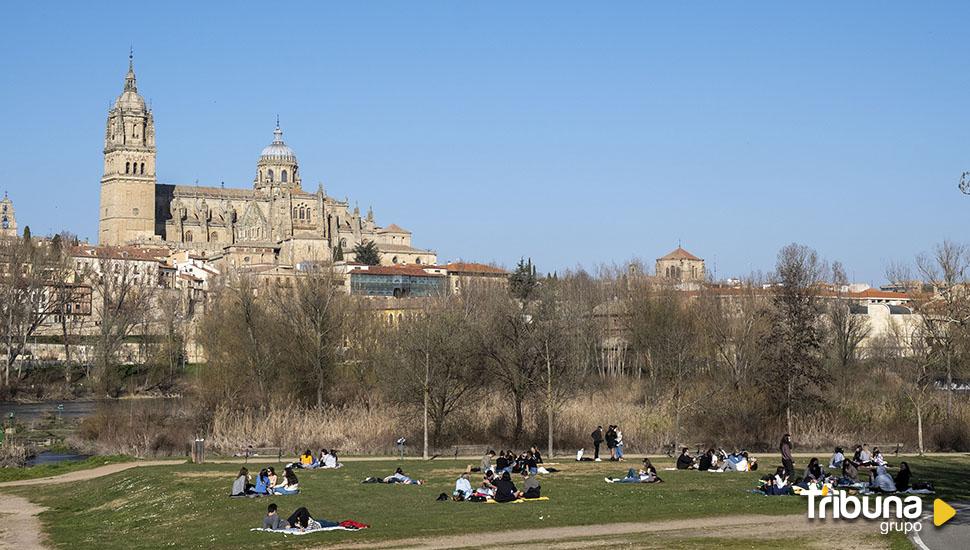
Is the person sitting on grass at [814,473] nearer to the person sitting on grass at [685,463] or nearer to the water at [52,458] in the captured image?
the person sitting on grass at [685,463]

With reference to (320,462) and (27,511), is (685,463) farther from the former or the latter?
(27,511)

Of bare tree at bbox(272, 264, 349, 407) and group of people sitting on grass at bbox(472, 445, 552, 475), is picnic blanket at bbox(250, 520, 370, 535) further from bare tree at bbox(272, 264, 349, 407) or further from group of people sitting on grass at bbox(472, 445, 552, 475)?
bare tree at bbox(272, 264, 349, 407)

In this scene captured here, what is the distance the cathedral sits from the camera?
157500 millimetres

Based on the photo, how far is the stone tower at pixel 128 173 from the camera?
6309 inches

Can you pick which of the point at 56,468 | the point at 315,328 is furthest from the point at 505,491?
the point at 315,328

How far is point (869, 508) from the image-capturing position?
23484 millimetres

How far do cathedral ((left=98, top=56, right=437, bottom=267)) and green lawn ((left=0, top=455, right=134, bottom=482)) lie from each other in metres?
110

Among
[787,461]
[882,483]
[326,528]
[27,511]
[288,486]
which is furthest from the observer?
[27,511]

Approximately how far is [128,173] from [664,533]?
15109 cm

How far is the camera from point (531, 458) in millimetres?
30391

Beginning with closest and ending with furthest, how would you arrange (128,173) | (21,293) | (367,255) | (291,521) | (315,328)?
(291,521), (315,328), (21,293), (367,255), (128,173)

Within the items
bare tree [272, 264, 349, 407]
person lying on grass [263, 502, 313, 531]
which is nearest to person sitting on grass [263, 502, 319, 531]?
person lying on grass [263, 502, 313, 531]

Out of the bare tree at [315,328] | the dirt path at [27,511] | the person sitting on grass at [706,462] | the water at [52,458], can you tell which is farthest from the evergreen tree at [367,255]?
the person sitting on grass at [706,462]

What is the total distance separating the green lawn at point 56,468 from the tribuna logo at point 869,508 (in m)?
22.5
